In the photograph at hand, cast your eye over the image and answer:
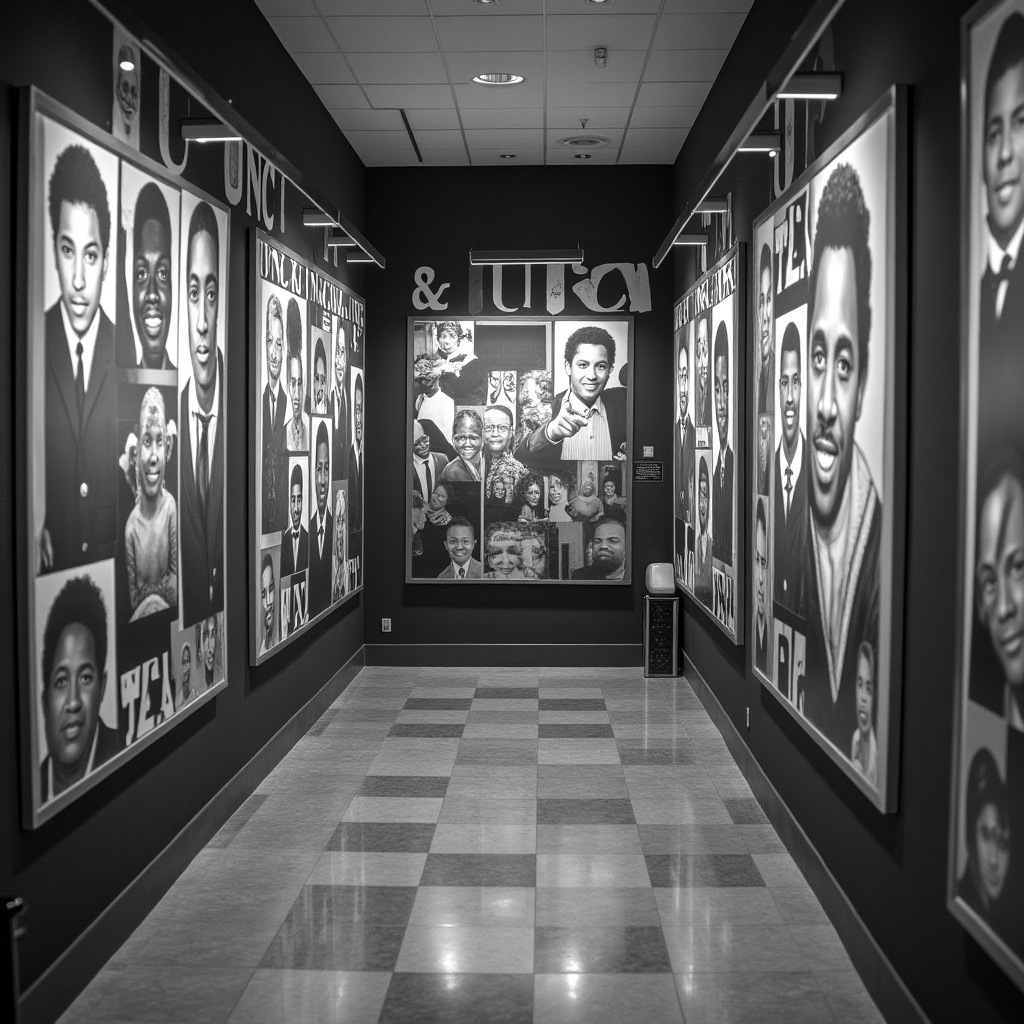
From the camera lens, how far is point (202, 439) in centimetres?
463

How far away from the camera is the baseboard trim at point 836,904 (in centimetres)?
320

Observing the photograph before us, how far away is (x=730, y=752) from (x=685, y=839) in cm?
153

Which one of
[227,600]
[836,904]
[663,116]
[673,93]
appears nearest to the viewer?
[836,904]

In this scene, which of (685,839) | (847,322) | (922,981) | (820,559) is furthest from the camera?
(685,839)

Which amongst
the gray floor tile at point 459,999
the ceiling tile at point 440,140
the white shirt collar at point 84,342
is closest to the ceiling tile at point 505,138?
the ceiling tile at point 440,140

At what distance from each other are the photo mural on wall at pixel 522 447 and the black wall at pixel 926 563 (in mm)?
5089

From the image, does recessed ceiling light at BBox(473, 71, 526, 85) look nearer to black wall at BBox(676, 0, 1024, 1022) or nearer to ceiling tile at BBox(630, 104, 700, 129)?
ceiling tile at BBox(630, 104, 700, 129)

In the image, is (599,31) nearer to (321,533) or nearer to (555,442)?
(321,533)

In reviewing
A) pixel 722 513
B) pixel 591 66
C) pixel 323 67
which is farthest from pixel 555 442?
pixel 323 67

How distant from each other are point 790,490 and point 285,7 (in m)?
3.36

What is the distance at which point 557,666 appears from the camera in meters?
9.05

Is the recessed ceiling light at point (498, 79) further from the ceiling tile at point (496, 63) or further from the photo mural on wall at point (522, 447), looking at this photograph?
the photo mural on wall at point (522, 447)

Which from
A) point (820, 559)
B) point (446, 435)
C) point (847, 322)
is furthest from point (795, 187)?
point (446, 435)

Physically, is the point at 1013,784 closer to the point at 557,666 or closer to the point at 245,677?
the point at 245,677
